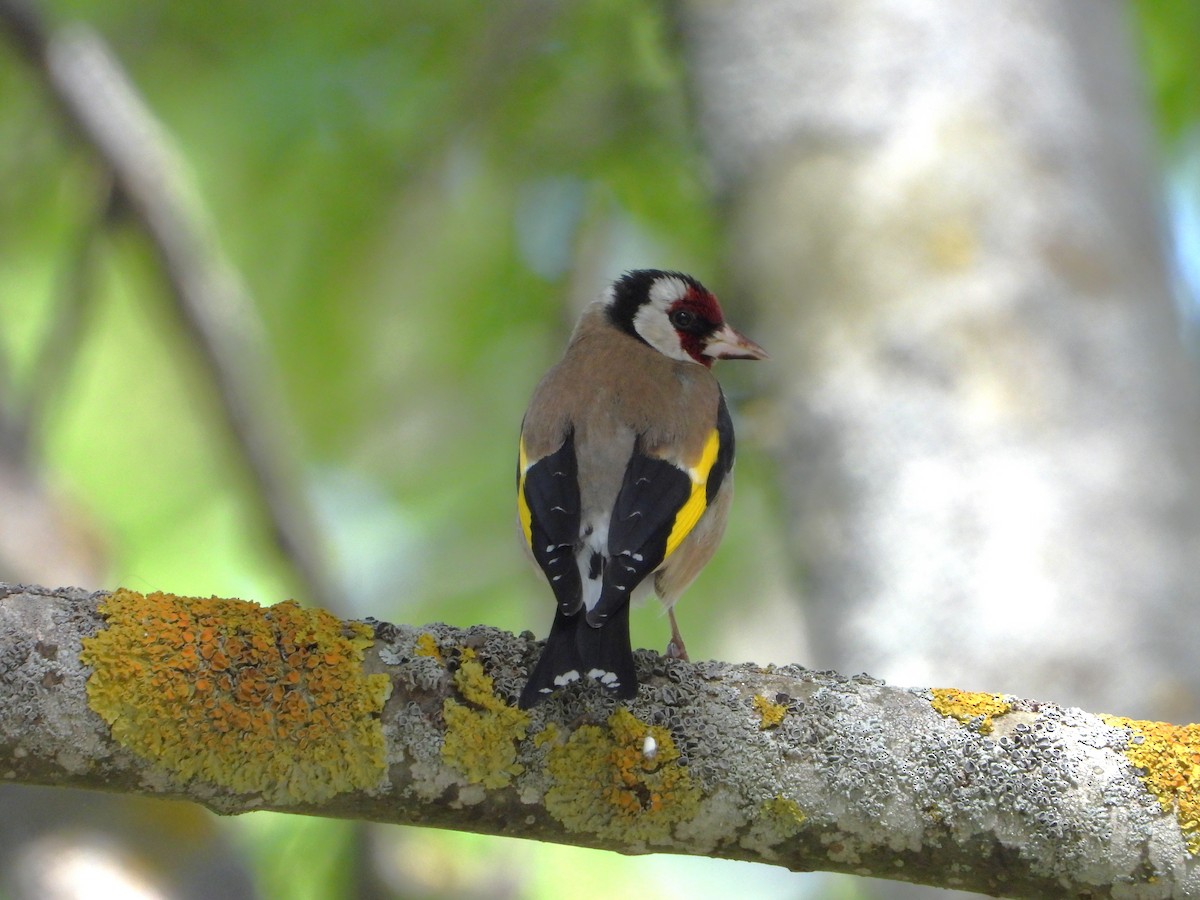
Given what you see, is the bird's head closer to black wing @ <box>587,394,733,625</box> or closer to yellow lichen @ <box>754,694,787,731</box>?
black wing @ <box>587,394,733,625</box>

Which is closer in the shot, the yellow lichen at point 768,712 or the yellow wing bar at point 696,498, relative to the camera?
the yellow lichen at point 768,712

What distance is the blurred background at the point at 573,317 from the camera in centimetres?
409

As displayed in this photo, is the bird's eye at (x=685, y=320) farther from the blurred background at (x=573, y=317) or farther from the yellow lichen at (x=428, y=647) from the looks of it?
the yellow lichen at (x=428, y=647)

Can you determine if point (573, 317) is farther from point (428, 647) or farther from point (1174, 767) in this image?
point (1174, 767)

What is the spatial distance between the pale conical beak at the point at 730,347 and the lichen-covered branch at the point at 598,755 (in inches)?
87.6

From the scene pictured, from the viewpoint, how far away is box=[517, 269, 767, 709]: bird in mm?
2533

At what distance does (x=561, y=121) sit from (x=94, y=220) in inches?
80.2

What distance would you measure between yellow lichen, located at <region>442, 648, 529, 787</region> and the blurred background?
0.70 meters

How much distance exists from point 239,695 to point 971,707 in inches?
49.7

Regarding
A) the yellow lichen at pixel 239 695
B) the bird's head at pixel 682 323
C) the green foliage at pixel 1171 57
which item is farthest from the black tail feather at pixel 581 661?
the green foliage at pixel 1171 57

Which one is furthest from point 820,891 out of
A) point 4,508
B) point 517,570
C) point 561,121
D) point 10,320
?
point 10,320

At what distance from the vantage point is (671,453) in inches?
134

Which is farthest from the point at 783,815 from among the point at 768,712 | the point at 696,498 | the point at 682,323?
the point at 682,323

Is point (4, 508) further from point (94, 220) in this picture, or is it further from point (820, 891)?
point (820, 891)
